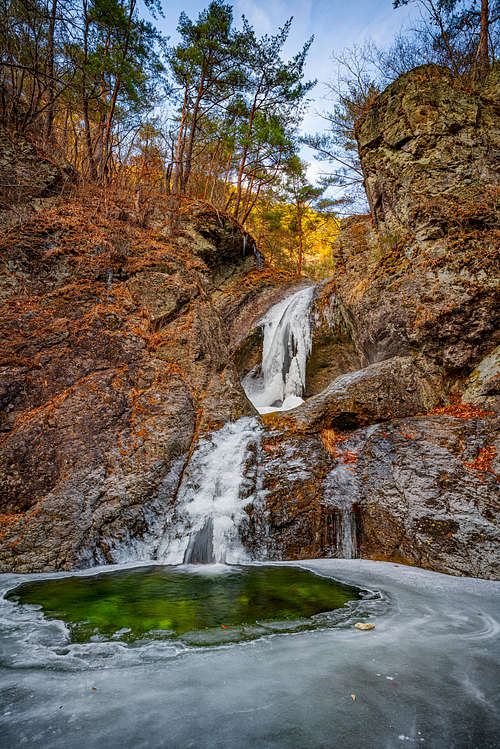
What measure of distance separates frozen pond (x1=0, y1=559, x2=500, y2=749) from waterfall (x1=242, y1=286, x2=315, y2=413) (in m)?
7.21

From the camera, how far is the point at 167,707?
68.2 inches

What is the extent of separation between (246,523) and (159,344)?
385 centimetres

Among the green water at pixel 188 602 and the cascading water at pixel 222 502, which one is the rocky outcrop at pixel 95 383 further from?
the green water at pixel 188 602

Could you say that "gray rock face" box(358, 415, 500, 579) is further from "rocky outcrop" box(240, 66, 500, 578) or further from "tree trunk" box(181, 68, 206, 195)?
"tree trunk" box(181, 68, 206, 195)

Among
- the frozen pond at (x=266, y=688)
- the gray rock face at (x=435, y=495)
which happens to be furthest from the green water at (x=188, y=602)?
the gray rock face at (x=435, y=495)

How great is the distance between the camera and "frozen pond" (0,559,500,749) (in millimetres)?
1523

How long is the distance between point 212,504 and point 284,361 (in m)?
6.14

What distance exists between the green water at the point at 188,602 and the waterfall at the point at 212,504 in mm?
439

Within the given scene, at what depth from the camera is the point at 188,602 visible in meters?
3.19

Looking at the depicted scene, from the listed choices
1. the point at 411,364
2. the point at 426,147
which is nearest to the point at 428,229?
the point at 426,147

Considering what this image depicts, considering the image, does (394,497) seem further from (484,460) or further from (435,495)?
(484,460)

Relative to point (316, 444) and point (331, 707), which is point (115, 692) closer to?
point (331, 707)

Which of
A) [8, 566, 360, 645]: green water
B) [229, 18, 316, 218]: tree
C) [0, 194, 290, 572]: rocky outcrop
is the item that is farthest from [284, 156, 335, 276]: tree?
[8, 566, 360, 645]: green water

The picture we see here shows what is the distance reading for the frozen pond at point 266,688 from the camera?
152 cm
